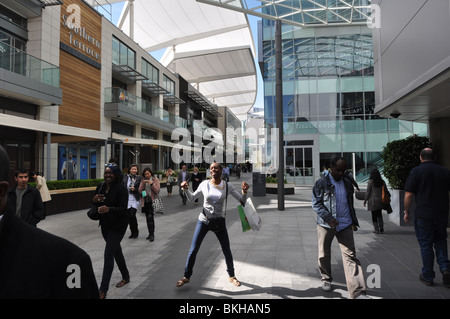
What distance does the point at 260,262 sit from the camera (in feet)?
17.2

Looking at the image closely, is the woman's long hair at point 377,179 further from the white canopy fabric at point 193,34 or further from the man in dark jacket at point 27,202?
the white canopy fabric at point 193,34

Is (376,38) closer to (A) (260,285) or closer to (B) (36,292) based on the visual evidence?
(A) (260,285)

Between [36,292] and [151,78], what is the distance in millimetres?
30947

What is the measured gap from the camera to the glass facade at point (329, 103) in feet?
76.2

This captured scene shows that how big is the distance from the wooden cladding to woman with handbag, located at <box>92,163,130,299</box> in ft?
49.6

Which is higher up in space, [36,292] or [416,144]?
[416,144]

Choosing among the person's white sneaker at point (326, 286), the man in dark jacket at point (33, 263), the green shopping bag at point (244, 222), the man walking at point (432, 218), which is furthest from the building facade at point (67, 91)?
the man walking at point (432, 218)

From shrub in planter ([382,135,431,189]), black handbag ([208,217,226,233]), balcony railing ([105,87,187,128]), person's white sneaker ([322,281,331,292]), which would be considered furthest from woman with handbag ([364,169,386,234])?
balcony railing ([105,87,187,128])

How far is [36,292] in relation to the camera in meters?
0.93

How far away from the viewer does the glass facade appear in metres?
23.2

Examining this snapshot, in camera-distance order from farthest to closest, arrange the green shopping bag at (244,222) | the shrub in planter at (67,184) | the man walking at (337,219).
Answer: the shrub in planter at (67,184) → the green shopping bag at (244,222) → the man walking at (337,219)

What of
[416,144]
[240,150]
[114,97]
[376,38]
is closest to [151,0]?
[114,97]

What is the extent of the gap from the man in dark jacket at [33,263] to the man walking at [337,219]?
10.8ft

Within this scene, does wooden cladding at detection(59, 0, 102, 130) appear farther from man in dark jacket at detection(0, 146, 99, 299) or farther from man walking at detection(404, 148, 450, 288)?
man in dark jacket at detection(0, 146, 99, 299)
